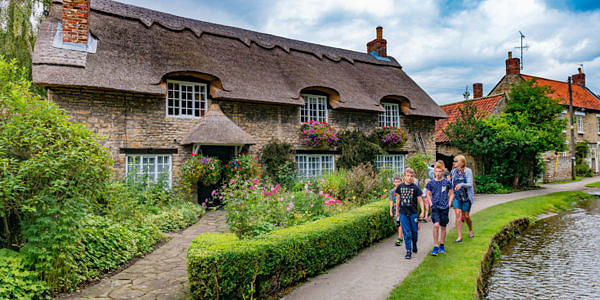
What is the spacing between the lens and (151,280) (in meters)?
4.99

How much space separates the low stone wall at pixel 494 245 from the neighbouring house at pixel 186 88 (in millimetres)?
6568

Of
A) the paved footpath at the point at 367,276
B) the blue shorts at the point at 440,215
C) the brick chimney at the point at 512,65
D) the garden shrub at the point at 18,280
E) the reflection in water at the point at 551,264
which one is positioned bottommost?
the reflection in water at the point at 551,264

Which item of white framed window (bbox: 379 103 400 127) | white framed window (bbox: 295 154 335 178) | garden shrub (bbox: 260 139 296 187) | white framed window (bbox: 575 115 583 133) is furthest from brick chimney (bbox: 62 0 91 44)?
white framed window (bbox: 575 115 583 133)

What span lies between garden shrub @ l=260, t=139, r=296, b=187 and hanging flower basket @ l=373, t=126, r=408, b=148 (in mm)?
4646

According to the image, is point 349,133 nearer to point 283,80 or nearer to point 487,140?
point 283,80

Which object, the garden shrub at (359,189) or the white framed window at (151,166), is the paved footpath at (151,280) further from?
the garden shrub at (359,189)

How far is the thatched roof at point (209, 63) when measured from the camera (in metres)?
9.52

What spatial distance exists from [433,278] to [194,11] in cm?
1466

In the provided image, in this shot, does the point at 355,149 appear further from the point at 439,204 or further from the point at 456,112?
the point at 456,112

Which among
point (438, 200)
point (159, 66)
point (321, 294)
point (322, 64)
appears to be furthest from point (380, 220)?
point (322, 64)

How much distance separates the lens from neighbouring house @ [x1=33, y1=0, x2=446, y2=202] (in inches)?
380

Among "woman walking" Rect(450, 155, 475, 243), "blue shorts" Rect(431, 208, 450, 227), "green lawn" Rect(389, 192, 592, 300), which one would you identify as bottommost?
"green lawn" Rect(389, 192, 592, 300)

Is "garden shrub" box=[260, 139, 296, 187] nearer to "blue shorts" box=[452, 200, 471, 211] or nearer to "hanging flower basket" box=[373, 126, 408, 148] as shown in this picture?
"hanging flower basket" box=[373, 126, 408, 148]

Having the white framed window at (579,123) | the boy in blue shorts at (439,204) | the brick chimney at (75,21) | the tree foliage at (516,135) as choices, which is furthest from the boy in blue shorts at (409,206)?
the white framed window at (579,123)
